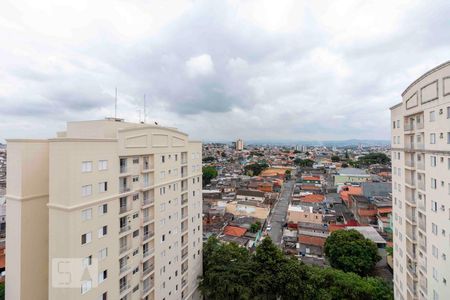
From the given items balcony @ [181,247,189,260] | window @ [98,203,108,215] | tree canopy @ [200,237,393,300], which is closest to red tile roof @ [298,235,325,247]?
tree canopy @ [200,237,393,300]

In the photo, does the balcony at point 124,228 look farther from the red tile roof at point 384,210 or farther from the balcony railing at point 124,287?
the red tile roof at point 384,210

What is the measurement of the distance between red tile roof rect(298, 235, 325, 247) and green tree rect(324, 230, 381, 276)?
436 cm

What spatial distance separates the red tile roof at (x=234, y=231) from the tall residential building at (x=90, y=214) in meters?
17.1

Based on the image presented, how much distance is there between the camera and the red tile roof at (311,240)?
2802 centimetres

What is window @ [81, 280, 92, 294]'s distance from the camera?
9999mm

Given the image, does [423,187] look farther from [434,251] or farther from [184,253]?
[184,253]

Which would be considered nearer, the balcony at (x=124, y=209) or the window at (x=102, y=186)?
the window at (x=102, y=186)

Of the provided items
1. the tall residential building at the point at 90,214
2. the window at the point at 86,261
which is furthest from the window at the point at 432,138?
the window at the point at 86,261

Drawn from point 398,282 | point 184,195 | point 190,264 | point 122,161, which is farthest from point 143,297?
point 398,282

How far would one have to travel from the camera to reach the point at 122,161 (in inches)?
484

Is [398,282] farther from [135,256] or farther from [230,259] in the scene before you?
[135,256]

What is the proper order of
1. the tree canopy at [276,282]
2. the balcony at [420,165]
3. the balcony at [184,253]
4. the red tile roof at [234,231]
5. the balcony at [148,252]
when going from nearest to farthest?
1. the balcony at [420,165]
2. the balcony at [148,252]
3. the tree canopy at [276,282]
4. the balcony at [184,253]
5. the red tile roof at [234,231]

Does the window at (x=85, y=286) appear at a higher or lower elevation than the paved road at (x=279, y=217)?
higher

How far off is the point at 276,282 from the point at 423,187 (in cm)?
1047
